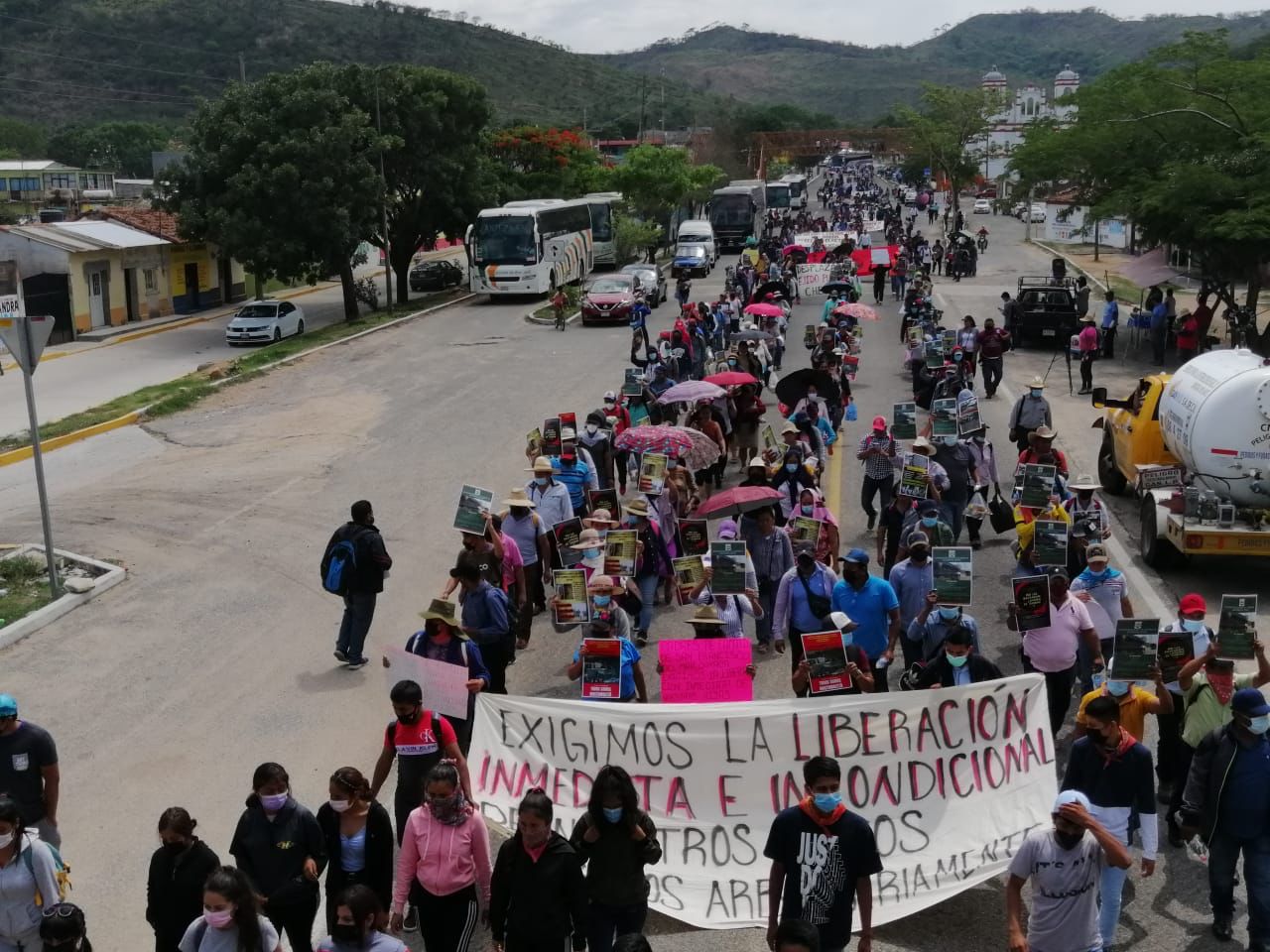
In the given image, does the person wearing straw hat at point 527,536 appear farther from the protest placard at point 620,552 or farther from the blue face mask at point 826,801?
the blue face mask at point 826,801

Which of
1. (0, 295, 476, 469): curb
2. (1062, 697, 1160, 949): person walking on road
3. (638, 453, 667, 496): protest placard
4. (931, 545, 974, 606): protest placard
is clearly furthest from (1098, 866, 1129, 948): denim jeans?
(0, 295, 476, 469): curb

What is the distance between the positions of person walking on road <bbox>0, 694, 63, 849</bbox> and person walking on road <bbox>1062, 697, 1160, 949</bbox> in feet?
18.2

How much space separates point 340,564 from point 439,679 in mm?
3274

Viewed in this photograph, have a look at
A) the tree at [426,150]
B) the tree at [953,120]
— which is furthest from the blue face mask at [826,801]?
the tree at [953,120]

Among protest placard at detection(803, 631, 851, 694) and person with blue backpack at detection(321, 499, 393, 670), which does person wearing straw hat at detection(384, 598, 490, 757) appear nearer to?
protest placard at detection(803, 631, 851, 694)

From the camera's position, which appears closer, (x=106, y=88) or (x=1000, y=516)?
(x=1000, y=516)

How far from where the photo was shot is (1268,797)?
282 inches

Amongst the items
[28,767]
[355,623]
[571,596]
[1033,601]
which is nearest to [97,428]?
[355,623]

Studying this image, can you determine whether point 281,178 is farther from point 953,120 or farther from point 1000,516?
point 953,120

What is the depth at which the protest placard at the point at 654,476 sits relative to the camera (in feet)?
45.1

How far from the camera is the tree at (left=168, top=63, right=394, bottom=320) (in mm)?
39906

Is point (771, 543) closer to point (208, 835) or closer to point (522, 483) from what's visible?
point (208, 835)

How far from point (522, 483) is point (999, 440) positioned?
26.6 feet

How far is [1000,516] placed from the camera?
15438mm
